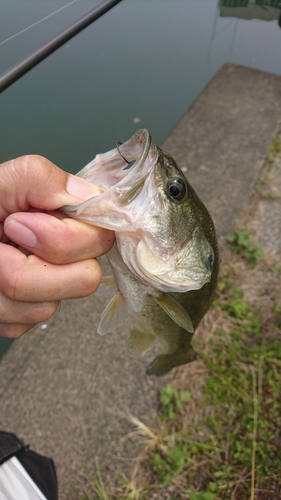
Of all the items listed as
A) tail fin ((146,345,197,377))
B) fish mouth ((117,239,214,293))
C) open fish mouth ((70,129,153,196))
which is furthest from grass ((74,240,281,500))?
open fish mouth ((70,129,153,196))

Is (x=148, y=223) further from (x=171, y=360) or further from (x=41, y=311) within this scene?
(x=171, y=360)

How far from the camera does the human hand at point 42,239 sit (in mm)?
996

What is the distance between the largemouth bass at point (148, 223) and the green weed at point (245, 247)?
1733 mm

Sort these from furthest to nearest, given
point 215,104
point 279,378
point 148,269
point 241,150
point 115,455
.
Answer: point 215,104 < point 241,150 < point 279,378 < point 115,455 < point 148,269

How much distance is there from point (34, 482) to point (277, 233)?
2.48 metres

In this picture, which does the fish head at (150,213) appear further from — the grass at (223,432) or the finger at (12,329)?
the grass at (223,432)

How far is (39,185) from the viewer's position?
99 cm

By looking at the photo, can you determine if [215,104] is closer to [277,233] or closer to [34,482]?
[277,233]

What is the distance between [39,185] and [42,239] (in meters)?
0.14

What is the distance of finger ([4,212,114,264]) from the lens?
0.99 m

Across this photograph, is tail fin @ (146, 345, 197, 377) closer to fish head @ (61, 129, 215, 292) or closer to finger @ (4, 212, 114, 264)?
fish head @ (61, 129, 215, 292)

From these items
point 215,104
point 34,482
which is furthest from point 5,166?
point 215,104

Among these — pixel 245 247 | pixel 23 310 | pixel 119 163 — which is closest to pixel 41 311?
pixel 23 310

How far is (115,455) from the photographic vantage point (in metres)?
2.18
